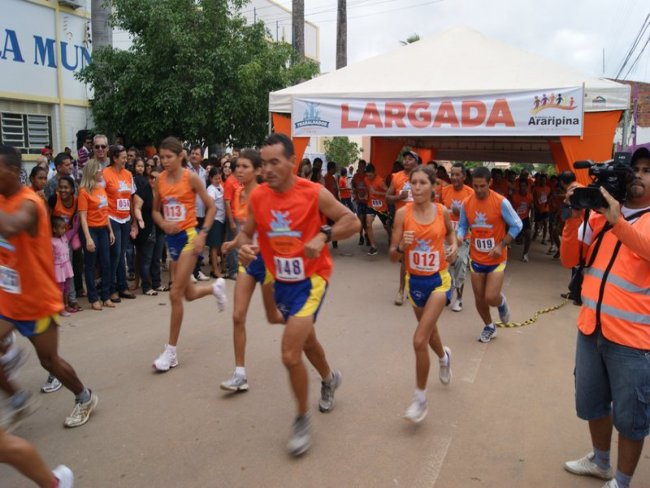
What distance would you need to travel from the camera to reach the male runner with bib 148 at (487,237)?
5.80 m

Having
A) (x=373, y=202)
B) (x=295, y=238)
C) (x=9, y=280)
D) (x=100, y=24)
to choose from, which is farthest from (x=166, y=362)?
(x=100, y=24)

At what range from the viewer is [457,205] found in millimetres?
7652

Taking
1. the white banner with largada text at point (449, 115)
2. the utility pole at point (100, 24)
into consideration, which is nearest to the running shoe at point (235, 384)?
the white banner with largada text at point (449, 115)

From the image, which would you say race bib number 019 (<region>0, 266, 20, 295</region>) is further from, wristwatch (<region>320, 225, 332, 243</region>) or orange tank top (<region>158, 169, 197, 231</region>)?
orange tank top (<region>158, 169, 197, 231</region>)

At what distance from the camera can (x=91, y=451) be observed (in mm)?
3662

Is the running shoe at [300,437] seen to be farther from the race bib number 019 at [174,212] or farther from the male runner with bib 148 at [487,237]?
the male runner with bib 148 at [487,237]

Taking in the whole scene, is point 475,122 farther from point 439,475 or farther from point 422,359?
point 439,475

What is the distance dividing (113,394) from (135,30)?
33.2 ft

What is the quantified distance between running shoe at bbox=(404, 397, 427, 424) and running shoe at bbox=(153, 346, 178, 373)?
90.1 inches

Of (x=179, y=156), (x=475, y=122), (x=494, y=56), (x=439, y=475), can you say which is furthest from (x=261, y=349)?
(x=494, y=56)

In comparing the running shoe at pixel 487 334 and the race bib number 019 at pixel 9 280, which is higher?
the race bib number 019 at pixel 9 280

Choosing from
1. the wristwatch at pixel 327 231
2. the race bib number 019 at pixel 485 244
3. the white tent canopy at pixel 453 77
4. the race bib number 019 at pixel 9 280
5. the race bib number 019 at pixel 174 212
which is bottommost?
the race bib number 019 at pixel 485 244

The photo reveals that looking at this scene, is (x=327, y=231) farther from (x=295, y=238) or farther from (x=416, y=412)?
(x=416, y=412)

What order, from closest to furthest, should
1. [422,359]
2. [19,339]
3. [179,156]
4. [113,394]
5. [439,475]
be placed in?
[439,475] → [422,359] → [113,394] → [179,156] → [19,339]
